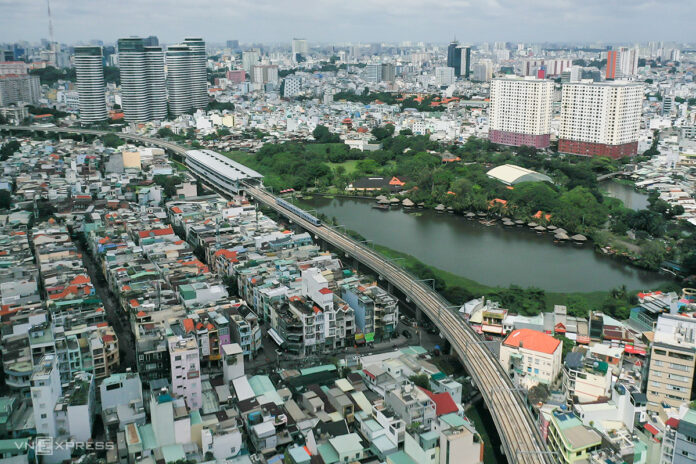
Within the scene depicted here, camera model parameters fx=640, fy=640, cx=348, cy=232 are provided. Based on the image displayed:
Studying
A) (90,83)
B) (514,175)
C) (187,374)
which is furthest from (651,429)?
(90,83)

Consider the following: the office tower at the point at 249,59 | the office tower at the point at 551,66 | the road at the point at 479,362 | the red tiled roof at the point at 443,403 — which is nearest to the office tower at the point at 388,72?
the office tower at the point at 551,66

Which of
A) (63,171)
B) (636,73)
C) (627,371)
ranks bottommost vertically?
(627,371)

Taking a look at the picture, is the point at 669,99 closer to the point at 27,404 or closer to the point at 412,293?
the point at 412,293

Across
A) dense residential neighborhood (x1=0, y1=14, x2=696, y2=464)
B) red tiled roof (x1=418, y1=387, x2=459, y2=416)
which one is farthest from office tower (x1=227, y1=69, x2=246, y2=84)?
red tiled roof (x1=418, y1=387, x2=459, y2=416)

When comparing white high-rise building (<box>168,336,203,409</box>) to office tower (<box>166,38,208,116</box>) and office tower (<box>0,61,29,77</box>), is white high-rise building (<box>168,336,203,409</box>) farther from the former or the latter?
office tower (<box>0,61,29,77</box>)

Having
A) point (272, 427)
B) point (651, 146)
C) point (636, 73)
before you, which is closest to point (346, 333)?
point (272, 427)
